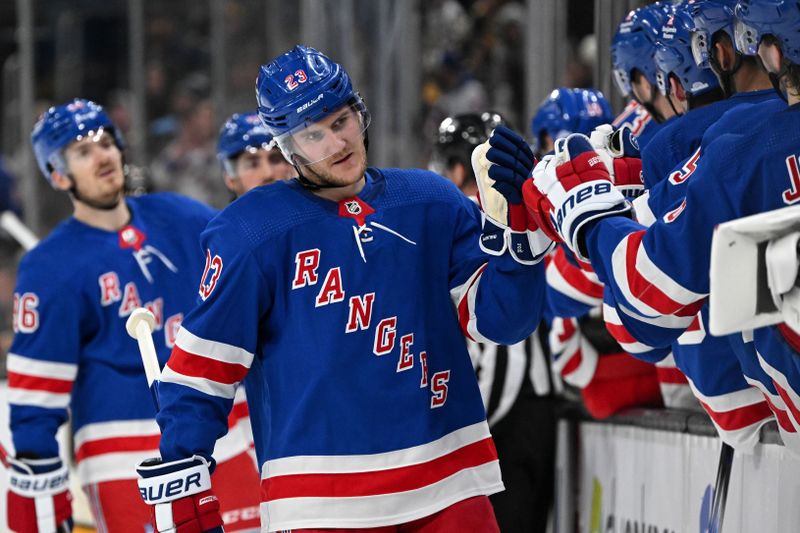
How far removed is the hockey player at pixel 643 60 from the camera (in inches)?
119

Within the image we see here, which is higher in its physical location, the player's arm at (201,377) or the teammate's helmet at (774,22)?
the teammate's helmet at (774,22)

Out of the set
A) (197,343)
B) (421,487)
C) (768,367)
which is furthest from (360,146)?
(768,367)

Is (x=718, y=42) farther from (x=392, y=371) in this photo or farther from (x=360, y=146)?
(x=392, y=371)

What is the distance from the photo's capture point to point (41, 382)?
349 centimetres

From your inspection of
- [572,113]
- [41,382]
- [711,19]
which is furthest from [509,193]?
[41,382]

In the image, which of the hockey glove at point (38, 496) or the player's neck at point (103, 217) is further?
the player's neck at point (103, 217)

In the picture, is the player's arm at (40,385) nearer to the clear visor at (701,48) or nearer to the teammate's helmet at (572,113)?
the teammate's helmet at (572,113)

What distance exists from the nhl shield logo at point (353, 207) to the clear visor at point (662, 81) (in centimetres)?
76

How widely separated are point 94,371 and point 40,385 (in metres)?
0.14

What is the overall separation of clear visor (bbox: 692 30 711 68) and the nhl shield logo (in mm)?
732

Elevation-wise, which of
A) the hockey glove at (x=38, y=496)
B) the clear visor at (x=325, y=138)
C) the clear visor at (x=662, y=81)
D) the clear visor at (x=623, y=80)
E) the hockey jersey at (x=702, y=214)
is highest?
the clear visor at (x=623, y=80)

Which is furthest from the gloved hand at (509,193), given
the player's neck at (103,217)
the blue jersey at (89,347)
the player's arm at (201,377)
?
the player's neck at (103,217)

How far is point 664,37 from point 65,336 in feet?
5.36

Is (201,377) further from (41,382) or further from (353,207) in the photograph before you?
(41,382)
